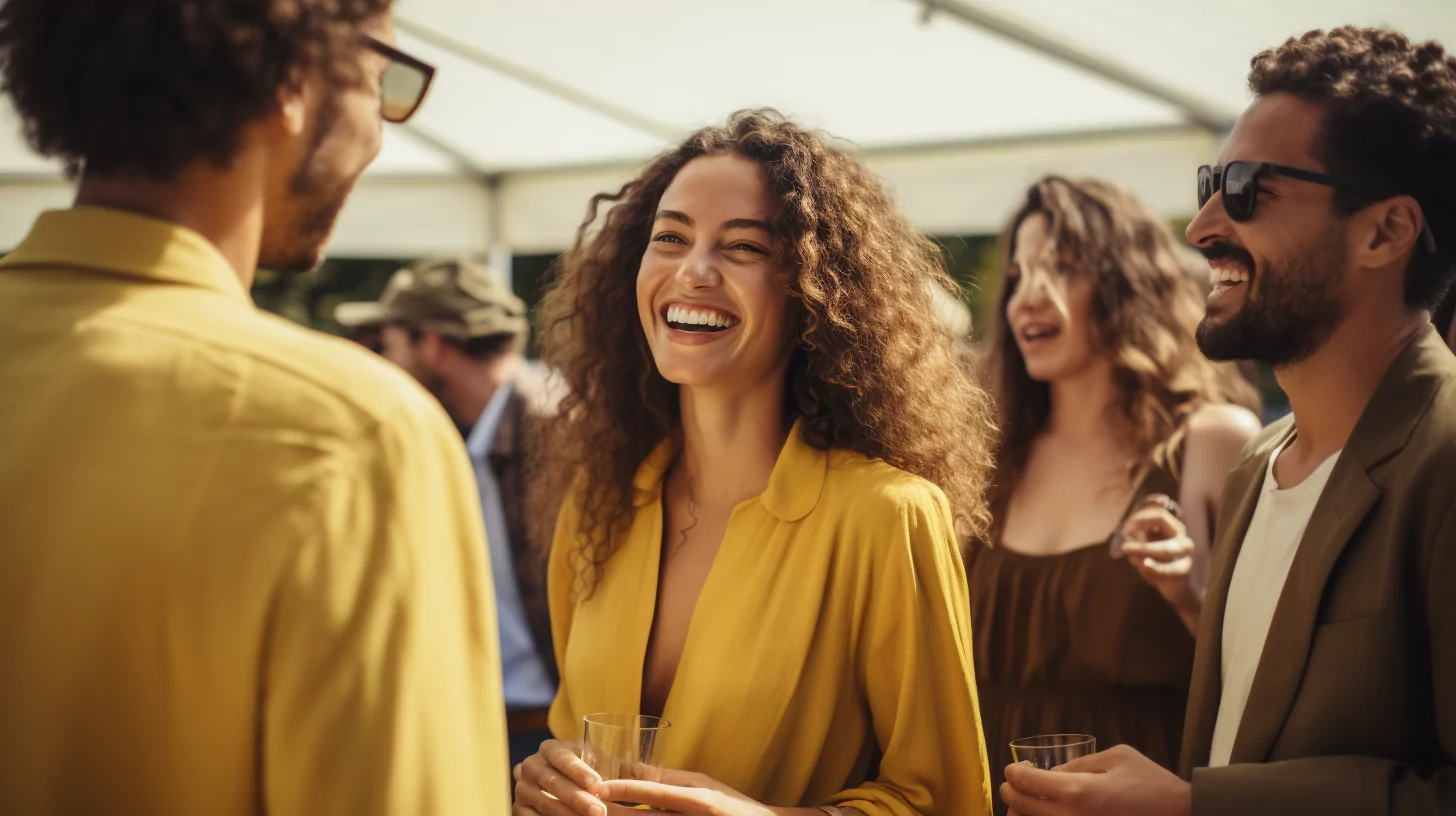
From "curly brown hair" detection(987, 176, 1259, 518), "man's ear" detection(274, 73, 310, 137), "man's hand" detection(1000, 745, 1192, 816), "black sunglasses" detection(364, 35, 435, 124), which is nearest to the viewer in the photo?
"man's ear" detection(274, 73, 310, 137)

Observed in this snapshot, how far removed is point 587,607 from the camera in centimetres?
247

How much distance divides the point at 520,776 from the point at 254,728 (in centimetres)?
120

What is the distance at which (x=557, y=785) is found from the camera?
1.98 meters

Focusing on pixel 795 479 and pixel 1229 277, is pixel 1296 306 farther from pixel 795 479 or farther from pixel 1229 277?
pixel 795 479

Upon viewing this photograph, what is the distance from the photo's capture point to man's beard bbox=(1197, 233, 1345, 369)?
2.09 m

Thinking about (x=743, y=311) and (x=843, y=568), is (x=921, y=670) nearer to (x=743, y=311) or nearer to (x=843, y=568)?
(x=843, y=568)

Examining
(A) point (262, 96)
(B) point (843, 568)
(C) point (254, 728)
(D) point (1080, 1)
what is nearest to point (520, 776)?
(B) point (843, 568)

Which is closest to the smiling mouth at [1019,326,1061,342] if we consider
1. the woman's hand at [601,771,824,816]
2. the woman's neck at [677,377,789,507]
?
the woman's neck at [677,377,789,507]

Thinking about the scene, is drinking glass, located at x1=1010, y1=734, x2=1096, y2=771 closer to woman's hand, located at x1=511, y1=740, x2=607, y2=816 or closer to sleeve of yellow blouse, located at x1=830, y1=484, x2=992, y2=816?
sleeve of yellow blouse, located at x1=830, y1=484, x2=992, y2=816

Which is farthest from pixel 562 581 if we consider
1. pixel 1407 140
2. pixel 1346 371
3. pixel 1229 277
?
pixel 1407 140

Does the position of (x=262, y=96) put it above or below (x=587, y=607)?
above

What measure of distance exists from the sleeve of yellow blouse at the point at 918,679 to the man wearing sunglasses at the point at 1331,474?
0.50 ft

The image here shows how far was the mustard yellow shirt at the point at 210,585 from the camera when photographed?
102cm

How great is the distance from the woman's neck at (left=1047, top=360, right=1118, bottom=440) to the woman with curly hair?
80 centimetres
